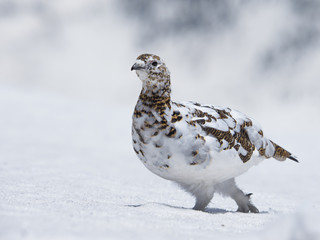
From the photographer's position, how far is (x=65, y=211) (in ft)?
10.5

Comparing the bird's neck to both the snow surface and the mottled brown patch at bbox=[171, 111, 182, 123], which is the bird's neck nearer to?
the mottled brown patch at bbox=[171, 111, 182, 123]

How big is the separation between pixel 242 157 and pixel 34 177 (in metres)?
3.13

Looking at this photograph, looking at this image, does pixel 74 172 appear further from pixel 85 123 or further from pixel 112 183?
pixel 85 123

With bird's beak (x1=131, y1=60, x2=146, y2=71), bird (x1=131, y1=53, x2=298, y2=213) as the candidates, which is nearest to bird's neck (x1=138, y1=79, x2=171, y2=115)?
bird (x1=131, y1=53, x2=298, y2=213)

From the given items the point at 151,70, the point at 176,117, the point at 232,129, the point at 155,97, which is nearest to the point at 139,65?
the point at 151,70

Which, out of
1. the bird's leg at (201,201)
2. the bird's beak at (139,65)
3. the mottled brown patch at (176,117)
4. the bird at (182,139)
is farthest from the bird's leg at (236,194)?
the bird's beak at (139,65)

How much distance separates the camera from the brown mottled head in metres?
3.79

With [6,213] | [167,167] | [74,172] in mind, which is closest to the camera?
[6,213]

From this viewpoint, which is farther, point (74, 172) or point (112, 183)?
point (74, 172)

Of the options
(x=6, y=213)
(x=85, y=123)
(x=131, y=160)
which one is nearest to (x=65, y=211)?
(x=6, y=213)

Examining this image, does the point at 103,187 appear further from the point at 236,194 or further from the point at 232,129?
the point at 232,129

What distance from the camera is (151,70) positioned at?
12.5 ft

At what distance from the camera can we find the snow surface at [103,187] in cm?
265

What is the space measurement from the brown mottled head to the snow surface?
1.01m
